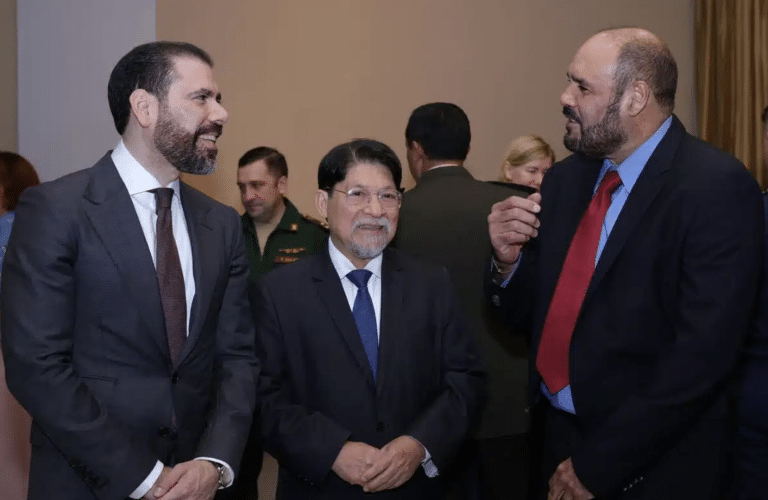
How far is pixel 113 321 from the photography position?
6.52ft

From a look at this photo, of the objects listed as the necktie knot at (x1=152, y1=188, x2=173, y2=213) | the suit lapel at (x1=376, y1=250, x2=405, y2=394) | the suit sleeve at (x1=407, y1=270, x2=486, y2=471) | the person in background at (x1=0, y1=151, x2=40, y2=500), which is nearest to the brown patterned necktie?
the necktie knot at (x1=152, y1=188, x2=173, y2=213)

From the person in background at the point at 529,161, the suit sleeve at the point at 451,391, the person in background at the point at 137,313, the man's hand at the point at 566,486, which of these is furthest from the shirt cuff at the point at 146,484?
the person in background at the point at 529,161

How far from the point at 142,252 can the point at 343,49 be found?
3.38 m

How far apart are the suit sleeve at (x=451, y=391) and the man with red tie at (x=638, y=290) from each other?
28 centimetres

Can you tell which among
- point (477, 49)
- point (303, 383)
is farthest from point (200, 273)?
point (477, 49)

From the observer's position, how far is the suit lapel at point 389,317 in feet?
7.83

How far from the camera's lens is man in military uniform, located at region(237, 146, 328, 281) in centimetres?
425

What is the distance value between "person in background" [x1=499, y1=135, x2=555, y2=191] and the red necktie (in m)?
1.82

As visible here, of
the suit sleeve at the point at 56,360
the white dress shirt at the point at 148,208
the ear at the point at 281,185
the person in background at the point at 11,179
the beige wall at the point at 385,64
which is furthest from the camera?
the beige wall at the point at 385,64

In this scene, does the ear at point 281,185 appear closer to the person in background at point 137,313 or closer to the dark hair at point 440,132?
the dark hair at point 440,132

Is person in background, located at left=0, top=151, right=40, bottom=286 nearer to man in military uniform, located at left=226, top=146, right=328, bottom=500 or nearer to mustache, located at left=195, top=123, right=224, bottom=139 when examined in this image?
man in military uniform, located at left=226, top=146, right=328, bottom=500

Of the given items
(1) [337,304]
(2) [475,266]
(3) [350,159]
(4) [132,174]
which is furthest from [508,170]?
(4) [132,174]

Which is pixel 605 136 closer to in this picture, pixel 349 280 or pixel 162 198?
pixel 349 280

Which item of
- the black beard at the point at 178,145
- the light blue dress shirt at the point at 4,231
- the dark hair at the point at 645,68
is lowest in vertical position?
the light blue dress shirt at the point at 4,231
